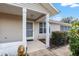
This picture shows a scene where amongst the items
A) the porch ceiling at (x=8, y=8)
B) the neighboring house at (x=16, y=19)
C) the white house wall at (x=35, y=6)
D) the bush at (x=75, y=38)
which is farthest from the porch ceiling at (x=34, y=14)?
the bush at (x=75, y=38)

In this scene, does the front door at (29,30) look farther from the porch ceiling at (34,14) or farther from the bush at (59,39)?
the bush at (59,39)

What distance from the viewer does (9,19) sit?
465 inches

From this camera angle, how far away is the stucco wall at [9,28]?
1126 centimetres

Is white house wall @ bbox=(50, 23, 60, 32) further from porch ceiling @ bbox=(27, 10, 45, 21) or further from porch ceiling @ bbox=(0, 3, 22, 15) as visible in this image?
porch ceiling @ bbox=(0, 3, 22, 15)

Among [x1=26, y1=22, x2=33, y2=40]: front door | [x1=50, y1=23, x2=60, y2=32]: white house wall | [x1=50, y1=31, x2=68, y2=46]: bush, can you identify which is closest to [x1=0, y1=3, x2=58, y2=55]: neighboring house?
[x1=26, y1=22, x2=33, y2=40]: front door

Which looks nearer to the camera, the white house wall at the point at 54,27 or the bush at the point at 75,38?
the bush at the point at 75,38

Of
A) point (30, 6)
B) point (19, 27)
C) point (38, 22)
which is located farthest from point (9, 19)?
point (38, 22)

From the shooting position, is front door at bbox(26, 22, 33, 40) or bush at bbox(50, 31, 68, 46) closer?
bush at bbox(50, 31, 68, 46)

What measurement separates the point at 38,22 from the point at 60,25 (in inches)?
163

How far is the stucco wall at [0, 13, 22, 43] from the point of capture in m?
11.3

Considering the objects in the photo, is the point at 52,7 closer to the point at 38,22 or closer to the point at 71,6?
the point at 71,6

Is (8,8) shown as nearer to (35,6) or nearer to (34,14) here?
(35,6)

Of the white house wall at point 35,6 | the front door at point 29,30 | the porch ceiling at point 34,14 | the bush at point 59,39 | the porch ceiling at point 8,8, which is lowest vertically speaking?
the bush at point 59,39

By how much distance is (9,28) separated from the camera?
38.8 ft
